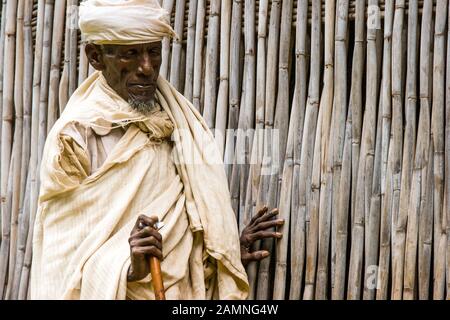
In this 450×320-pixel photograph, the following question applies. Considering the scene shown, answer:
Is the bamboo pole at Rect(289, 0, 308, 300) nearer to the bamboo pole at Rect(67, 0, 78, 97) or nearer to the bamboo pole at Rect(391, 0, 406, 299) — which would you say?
the bamboo pole at Rect(391, 0, 406, 299)

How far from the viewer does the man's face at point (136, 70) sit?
3969mm

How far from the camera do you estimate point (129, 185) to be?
12.8 feet

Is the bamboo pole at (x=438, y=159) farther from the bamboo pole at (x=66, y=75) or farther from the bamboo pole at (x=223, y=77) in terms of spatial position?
the bamboo pole at (x=66, y=75)

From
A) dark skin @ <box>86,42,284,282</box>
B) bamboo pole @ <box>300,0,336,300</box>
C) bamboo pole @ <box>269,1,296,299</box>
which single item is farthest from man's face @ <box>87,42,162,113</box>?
bamboo pole @ <box>300,0,336,300</box>

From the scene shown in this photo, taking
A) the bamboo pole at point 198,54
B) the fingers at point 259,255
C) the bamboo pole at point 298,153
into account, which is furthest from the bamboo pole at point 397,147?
the bamboo pole at point 198,54

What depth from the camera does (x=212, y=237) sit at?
3932 millimetres

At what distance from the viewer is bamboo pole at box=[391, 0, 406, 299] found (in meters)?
4.02

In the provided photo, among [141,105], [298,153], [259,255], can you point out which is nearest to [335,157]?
[298,153]

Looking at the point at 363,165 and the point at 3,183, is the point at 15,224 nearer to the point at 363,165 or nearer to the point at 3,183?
the point at 3,183

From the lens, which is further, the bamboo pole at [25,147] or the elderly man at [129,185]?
the bamboo pole at [25,147]

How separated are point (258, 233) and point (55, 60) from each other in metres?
1.15

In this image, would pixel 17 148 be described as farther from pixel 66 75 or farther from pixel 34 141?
pixel 66 75

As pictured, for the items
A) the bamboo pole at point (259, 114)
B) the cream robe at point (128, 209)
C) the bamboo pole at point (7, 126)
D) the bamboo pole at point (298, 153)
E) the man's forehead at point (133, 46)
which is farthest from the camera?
the bamboo pole at point (7, 126)

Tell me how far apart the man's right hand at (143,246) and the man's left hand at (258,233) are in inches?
19.7
